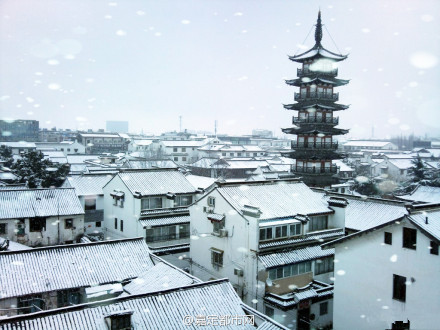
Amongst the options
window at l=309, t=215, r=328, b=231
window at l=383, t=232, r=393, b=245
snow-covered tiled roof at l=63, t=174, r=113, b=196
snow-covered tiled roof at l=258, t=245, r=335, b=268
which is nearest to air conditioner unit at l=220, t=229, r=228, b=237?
snow-covered tiled roof at l=258, t=245, r=335, b=268

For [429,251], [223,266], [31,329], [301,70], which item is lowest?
[223,266]

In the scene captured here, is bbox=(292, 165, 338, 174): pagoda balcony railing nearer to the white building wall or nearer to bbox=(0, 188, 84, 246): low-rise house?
the white building wall

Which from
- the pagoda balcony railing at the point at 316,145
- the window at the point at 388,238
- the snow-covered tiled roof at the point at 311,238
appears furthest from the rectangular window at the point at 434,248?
the pagoda balcony railing at the point at 316,145

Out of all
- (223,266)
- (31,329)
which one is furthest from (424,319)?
(31,329)

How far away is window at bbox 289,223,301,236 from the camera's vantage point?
25.2 m

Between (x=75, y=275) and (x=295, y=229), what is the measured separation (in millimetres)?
13782

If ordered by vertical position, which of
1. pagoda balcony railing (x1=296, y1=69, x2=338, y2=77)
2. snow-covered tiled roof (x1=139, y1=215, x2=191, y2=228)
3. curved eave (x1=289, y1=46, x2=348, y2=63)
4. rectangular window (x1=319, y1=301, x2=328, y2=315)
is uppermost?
curved eave (x1=289, y1=46, x2=348, y2=63)

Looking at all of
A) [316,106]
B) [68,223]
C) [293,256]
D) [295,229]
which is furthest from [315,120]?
[68,223]

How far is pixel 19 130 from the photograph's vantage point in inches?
4572

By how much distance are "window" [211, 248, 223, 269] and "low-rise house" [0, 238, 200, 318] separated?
5.16 meters

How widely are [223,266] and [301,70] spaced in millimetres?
31210

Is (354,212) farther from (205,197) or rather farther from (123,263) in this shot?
(123,263)

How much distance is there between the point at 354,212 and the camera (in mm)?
31141

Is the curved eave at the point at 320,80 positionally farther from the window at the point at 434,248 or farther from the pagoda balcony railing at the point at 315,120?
the window at the point at 434,248
